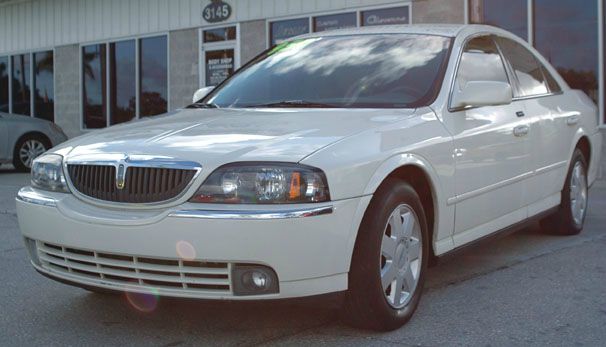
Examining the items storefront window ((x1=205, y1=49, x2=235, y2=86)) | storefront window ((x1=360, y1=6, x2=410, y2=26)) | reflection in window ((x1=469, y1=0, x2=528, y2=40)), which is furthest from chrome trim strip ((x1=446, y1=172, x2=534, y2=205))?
storefront window ((x1=205, y1=49, x2=235, y2=86))

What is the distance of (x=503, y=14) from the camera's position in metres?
11.1

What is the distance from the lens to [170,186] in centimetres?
332

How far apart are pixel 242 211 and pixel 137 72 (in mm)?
13576

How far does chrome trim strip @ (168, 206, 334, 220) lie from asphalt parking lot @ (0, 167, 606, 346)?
1.29 ft

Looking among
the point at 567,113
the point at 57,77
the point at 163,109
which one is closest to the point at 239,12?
the point at 163,109

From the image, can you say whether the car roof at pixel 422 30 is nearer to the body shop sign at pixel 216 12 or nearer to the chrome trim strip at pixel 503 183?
the chrome trim strip at pixel 503 183

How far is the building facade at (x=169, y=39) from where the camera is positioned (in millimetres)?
10602

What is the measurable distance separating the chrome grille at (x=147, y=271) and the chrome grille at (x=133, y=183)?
258 millimetres

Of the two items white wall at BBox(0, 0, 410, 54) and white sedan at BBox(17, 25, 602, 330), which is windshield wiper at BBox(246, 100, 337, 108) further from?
white wall at BBox(0, 0, 410, 54)

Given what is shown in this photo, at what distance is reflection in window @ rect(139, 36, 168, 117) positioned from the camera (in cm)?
1567

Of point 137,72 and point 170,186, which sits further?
point 137,72

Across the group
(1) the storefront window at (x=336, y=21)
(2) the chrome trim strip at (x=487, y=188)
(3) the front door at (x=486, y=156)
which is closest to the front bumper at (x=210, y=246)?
(2) the chrome trim strip at (x=487, y=188)

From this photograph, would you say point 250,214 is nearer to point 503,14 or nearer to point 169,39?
point 503,14

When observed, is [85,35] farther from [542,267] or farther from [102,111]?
[542,267]
